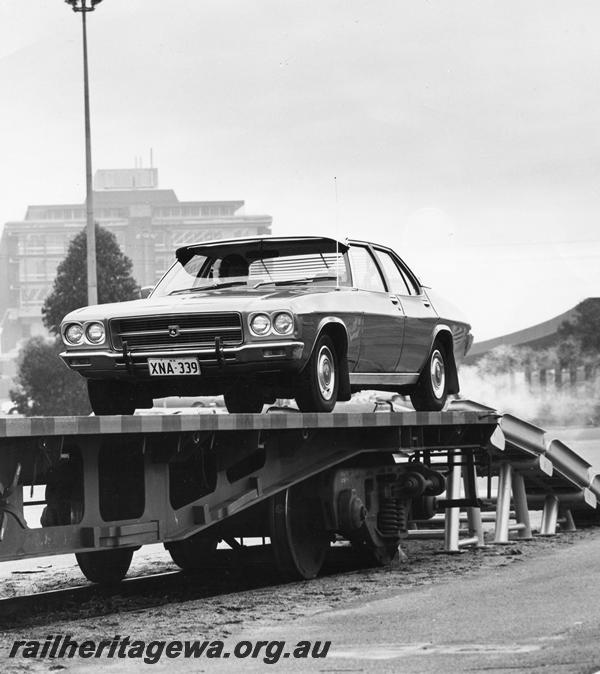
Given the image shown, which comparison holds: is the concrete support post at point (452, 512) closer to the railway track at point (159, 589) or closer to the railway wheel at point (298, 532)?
the railway track at point (159, 589)

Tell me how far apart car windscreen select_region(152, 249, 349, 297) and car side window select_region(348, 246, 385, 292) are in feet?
0.50

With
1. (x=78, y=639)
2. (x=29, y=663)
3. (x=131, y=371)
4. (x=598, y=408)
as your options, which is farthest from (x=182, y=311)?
(x=598, y=408)

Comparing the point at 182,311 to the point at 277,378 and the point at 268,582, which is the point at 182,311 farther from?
the point at 268,582

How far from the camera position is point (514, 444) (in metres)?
14.6

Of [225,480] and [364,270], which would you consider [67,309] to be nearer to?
[364,270]

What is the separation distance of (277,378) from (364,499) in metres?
1.60

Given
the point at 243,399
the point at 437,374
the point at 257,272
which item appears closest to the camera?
the point at 243,399

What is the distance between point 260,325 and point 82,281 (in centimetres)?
5216

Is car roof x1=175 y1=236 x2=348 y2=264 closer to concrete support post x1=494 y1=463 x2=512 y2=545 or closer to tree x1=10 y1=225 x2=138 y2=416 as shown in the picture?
concrete support post x1=494 y1=463 x2=512 y2=545

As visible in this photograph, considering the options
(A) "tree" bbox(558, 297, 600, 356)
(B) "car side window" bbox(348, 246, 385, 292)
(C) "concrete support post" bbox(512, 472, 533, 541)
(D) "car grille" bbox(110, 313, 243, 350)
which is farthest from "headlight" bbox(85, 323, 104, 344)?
(A) "tree" bbox(558, 297, 600, 356)

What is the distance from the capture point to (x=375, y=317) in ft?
40.3

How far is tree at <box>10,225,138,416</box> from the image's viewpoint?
204 feet

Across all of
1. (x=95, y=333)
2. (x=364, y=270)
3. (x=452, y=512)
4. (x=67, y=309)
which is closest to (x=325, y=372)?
(x=364, y=270)

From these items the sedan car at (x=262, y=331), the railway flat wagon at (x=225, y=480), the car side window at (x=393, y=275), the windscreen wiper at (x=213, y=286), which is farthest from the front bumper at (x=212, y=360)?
the car side window at (x=393, y=275)
